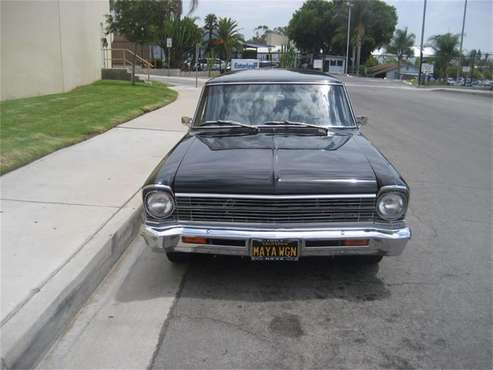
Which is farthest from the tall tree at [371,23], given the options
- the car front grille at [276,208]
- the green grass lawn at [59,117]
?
the car front grille at [276,208]

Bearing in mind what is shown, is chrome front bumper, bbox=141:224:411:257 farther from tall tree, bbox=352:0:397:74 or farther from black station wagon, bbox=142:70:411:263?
tall tree, bbox=352:0:397:74

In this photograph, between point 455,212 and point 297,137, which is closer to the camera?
point 297,137

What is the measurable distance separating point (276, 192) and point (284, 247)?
41cm

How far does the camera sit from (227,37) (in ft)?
197

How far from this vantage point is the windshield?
552cm

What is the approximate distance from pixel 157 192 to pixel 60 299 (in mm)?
1027

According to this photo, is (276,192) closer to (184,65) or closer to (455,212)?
(455,212)

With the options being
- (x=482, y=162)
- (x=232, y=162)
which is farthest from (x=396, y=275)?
(x=482, y=162)

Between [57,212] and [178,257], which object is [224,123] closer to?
[178,257]

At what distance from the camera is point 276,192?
13.1 ft

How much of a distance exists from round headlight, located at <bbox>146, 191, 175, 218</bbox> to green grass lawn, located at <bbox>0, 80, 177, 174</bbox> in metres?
3.95

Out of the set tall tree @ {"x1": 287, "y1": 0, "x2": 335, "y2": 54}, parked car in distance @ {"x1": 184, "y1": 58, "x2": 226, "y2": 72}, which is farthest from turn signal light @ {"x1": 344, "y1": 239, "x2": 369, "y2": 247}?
tall tree @ {"x1": 287, "y1": 0, "x2": 335, "y2": 54}

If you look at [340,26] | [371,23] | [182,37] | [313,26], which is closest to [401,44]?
[371,23]

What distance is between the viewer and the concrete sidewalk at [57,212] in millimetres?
3783
